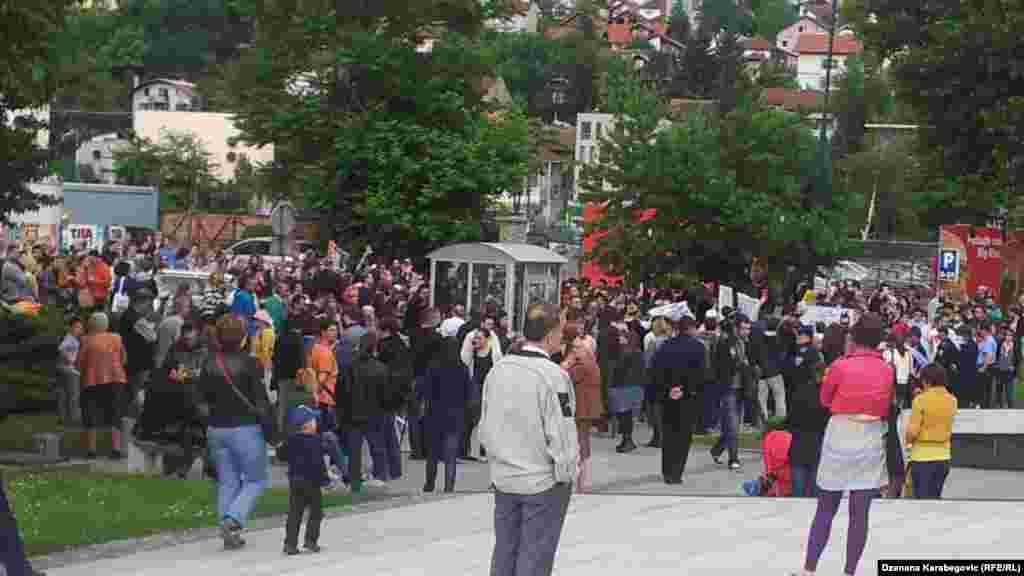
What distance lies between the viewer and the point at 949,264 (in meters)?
43.9

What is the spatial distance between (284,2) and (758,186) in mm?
16388

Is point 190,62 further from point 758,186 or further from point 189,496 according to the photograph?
point 189,496

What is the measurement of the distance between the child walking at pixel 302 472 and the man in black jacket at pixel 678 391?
23.1ft

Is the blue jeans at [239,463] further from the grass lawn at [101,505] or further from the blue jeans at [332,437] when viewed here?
the blue jeans at [332,437]

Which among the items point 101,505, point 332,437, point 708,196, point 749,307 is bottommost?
point 101,505

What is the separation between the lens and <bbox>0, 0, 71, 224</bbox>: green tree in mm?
19719

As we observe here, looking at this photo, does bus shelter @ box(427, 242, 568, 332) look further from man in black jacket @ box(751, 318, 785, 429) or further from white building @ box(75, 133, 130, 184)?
white building @ box(75, 133, 130, 184)

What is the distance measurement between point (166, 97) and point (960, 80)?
10394 centimetres

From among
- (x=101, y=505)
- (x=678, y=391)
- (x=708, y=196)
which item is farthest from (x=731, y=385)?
(x=708, y=196)

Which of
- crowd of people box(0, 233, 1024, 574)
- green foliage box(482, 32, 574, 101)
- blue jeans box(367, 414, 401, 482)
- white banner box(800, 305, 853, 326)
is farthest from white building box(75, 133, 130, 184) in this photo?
blue jeans box(367, 414, 401, 482)

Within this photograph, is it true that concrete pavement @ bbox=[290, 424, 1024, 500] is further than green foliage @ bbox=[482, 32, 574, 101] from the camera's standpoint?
No

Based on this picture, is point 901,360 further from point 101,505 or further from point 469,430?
point 101,505

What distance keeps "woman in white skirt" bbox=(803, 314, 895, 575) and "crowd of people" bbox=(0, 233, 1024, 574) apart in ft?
0.04

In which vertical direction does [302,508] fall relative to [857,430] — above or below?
below
